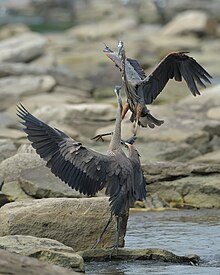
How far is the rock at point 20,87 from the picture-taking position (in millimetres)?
18531

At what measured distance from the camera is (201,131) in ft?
44.6

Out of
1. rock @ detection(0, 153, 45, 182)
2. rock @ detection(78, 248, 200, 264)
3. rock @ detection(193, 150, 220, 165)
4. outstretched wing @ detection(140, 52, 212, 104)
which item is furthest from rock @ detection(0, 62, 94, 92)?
rock @ detection(78, 248, 200, 264)

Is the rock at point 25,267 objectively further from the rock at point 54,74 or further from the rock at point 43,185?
the rock at point 54,74

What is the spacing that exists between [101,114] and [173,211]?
17.6 ft

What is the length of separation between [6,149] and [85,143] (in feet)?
5.70

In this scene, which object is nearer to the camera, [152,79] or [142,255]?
[142,255]

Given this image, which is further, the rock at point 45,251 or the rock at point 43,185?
the rock at point 43,185

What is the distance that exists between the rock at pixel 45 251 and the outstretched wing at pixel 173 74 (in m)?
3.29

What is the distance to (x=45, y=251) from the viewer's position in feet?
23.8

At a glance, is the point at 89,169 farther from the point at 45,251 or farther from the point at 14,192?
the point at 14,192

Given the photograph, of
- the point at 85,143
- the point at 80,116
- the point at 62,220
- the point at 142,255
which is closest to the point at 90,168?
the point at 62,220

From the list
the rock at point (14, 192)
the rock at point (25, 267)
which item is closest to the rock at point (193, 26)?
the rock at point (14, 192)

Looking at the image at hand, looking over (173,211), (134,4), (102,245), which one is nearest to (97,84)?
(173,211)

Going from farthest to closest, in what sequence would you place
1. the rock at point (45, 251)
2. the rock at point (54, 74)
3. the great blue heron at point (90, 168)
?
the rock at point (54, 74)
the great blue heron at point (90, 168)
the rock at point (45, 251)
